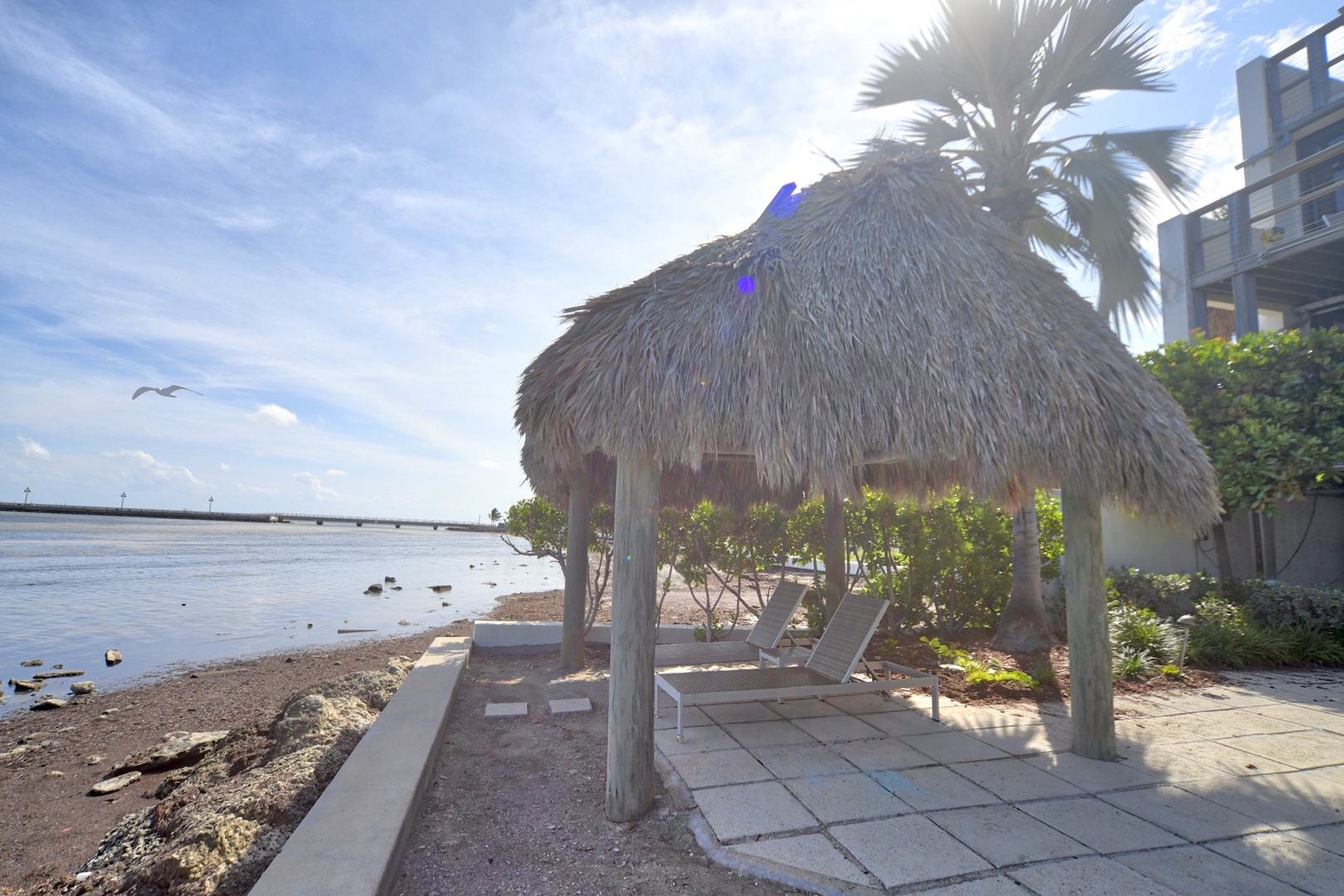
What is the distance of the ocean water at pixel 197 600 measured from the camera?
10.5 meters

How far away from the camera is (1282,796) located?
3.35 meters

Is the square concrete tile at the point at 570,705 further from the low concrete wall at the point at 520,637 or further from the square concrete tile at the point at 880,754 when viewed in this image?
the low concrete wall at the point at 520,637

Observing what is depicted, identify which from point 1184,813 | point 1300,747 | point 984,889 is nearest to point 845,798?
point 984,889

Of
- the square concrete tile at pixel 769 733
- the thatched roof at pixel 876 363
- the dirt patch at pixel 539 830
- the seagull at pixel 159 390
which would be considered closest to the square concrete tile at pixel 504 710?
the dirt patch at pixel 539 830

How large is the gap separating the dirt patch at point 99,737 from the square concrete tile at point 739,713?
3.86m

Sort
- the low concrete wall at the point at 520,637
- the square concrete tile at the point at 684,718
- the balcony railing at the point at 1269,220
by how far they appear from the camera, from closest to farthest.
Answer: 1. the square concrete tile at the point at 684,718
2. the low concrete wall at the point at 520,637
3. the balcony railing at the point at 1269,220

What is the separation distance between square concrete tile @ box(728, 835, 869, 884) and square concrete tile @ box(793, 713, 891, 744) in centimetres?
146

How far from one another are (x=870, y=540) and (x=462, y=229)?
6614 mm

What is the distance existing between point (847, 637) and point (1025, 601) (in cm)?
365

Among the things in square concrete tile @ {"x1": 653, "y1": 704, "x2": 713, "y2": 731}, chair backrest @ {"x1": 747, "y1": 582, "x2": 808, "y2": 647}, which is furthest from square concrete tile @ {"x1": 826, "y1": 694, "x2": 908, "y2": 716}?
square concrete tile @ {"x1": 653, "y1": 704, "x2": 713, "y2": 731}

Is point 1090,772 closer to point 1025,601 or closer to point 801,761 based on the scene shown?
point 801,761

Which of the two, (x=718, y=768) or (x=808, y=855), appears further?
(x=718, y=768)

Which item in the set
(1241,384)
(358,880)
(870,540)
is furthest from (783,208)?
(1241,384)

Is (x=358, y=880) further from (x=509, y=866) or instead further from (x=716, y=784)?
(x=716, y=784)
